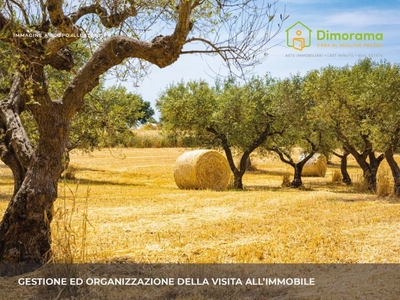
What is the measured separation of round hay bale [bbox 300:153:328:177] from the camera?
1169 inches

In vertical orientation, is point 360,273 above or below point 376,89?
below

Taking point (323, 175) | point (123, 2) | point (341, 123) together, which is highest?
point (123, 2)

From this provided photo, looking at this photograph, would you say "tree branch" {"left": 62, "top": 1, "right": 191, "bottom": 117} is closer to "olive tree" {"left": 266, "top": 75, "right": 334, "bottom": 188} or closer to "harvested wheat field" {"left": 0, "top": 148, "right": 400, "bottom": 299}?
"harvested wheat field" {"left": 0, "top": 148, "right": 400, "bottom": 299}

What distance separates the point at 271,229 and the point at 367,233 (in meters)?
1.62

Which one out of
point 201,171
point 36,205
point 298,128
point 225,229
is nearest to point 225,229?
point 225,229

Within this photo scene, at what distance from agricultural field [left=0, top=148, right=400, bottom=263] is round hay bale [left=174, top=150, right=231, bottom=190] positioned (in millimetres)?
4079

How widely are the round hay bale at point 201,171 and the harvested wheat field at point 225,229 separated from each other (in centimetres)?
406

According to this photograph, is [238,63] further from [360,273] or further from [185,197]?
[185,197]

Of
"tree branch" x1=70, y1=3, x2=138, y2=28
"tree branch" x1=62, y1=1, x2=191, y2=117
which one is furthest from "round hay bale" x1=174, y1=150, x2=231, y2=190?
"tree branch" x1=62, y1=1, x2=191, y2=117

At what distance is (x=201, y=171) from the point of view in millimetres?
19891

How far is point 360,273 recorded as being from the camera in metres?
6.13

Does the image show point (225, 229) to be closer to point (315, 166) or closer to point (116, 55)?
point (116, 55)

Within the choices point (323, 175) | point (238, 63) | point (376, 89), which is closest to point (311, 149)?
point (323, 175)

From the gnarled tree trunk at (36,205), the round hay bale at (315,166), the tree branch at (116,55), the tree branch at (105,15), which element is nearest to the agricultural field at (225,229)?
the gnarled tree trunk at (36,205)
